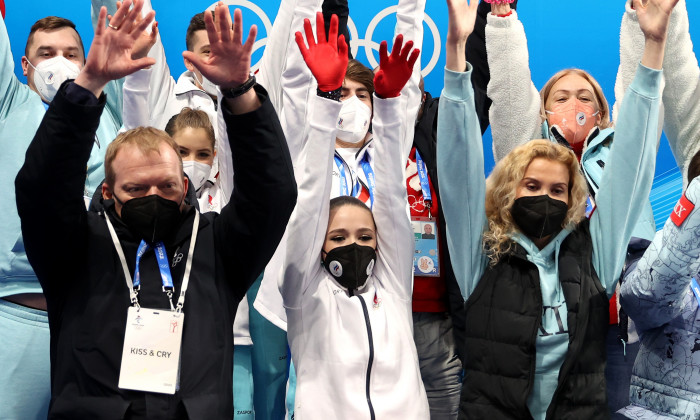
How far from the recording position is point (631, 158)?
313 centimetres

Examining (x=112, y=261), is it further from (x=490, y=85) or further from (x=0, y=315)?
(x=490, y=85)

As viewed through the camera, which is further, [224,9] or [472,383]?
[472,383]

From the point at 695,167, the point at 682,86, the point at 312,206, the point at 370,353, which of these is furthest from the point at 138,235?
the point at 682,86

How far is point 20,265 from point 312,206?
3.46 feet

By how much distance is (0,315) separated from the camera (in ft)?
10.4

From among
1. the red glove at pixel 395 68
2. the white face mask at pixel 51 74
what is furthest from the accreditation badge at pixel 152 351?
the white face mask at pixel 51 74

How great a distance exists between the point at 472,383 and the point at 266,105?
116cm

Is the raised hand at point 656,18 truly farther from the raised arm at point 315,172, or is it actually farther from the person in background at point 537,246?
the raised arm at point 315,172

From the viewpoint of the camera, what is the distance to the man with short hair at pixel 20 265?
310 cm

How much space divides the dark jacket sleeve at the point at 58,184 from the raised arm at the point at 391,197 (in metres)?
0.99

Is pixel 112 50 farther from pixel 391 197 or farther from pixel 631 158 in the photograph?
pixel 631 158

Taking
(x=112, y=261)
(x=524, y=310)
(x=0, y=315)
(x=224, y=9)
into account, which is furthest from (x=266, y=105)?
(x=0, y=315)

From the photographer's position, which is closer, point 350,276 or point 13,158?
point 350,276

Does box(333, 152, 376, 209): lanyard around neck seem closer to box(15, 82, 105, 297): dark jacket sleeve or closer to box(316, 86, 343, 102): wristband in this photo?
box(316, 86, 343, 102): wristband
